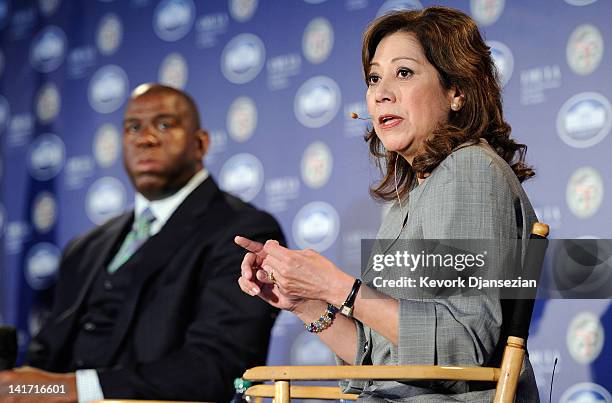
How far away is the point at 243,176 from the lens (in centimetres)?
457

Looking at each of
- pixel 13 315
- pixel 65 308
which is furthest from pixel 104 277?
pixel 13 315

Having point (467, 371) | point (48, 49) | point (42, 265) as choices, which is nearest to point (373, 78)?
point (467, 371)

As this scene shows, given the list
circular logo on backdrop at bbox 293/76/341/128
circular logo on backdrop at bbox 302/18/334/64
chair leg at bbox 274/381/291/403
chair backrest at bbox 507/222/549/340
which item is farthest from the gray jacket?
circular logo on backdrop at bbox 302/18/334/64

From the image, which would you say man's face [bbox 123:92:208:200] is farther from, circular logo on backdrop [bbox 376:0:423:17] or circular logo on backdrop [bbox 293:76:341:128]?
circular logo on backdrop [bbox 376:0:423:17]

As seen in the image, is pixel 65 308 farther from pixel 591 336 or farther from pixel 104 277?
pixel 591 336

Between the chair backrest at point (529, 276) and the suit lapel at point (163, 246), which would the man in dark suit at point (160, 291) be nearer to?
the suit lapel at point (163, 246)

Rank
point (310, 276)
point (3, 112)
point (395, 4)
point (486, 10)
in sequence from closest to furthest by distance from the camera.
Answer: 1. point (310, 276)
2. point (486, 10)
3. point (395, 4)
4. point (3, 112)

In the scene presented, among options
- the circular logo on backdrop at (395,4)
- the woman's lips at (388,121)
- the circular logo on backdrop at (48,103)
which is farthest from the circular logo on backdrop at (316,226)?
the woman's lips at (388,121)

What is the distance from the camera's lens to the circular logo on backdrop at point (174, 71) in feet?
15.9

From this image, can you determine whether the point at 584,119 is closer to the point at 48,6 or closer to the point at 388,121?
the point at 388,121

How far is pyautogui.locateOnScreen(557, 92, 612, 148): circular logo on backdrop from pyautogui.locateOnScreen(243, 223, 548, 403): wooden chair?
1439mm

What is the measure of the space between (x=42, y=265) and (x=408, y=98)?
3.20 m

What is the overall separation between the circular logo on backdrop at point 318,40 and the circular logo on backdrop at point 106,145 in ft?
3.78

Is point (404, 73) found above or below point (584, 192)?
above
